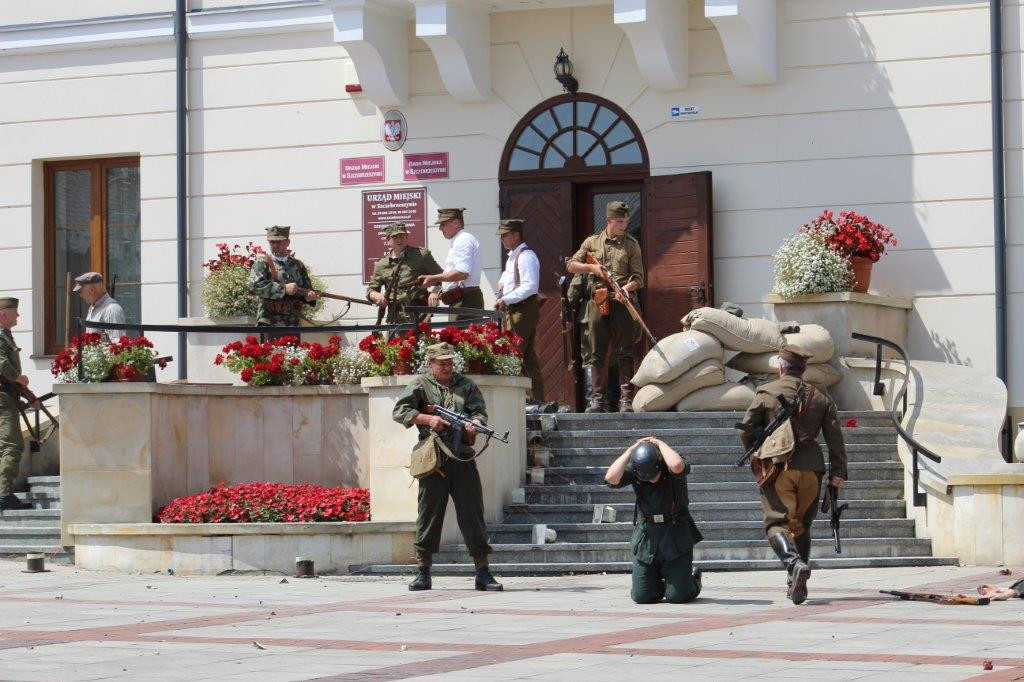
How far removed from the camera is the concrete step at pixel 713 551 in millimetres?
14156

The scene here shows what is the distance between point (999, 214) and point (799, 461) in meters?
6.97

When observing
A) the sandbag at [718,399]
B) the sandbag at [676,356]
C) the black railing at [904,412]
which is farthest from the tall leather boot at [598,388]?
the black railing at [904,412]

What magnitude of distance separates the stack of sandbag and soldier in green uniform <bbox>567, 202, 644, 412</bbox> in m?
1.03

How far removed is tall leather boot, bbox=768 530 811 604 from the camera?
11.2 meters

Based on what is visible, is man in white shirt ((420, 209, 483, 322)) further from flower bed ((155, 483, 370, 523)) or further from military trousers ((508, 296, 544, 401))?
flower bed ((155, 483, 370, 523))

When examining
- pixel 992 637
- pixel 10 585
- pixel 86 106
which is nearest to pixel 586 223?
pixel 86 106

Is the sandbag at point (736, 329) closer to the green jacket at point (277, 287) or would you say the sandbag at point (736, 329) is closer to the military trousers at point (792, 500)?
the green jacket at point (277, 287)

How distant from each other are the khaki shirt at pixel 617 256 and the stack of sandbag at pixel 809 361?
1.27m

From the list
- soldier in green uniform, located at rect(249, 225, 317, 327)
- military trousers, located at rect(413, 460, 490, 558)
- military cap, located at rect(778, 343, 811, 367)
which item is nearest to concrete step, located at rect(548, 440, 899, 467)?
military trousers, located at rect(413, 460, 490, 558)

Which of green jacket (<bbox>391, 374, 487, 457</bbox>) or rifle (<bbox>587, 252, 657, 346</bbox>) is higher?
rifle (<bbox>587, 252, 657, 346</bbox>)

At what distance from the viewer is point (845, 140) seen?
18.5 metres

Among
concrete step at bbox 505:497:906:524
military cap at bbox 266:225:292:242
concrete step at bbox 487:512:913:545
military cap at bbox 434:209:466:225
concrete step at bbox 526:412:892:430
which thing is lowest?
concrete step at bbox 487:512:913:545

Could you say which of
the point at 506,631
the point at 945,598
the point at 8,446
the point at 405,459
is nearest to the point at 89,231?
the point at 8,446

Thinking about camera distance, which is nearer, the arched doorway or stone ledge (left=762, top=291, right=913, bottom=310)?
stone ledge (left=762, top=291, right=913, bottom=310)
